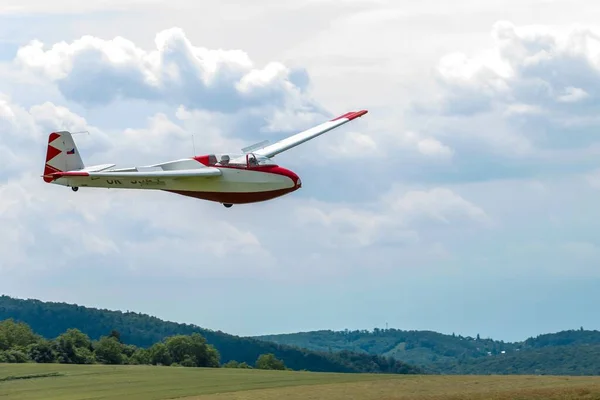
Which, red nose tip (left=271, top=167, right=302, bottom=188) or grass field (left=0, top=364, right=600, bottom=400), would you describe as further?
grass field (left=0, top=364, right=600, bottom=400)

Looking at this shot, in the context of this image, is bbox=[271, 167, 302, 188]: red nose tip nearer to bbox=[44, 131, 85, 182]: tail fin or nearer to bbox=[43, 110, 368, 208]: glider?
bbox=[43, 110, 368, 208]: glider

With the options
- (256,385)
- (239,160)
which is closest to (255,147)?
(239,160)

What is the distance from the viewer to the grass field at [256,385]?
91.6 m

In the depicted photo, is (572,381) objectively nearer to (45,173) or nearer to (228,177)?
(228,177)

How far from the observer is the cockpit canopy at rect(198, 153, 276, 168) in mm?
70688

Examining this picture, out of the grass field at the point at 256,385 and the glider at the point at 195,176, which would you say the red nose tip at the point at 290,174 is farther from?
the grass field at the point at 256,385

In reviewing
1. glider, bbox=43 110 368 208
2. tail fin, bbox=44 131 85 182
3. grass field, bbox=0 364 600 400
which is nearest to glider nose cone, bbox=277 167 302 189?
glider, bbox=43 110 368 208

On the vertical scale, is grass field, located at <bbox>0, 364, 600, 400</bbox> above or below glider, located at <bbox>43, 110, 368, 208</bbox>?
below

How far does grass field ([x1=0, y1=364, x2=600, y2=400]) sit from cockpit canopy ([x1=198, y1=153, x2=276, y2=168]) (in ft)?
101

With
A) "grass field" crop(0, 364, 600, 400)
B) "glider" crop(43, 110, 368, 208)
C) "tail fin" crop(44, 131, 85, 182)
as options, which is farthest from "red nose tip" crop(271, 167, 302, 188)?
"grass field" crop(0, 364, 600, 400)

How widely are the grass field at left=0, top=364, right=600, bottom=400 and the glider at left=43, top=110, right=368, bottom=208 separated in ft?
97.9

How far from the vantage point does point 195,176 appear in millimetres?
70500

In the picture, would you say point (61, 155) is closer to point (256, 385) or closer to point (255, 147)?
point (255, 147)

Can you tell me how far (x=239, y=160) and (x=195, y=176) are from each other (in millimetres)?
3514
